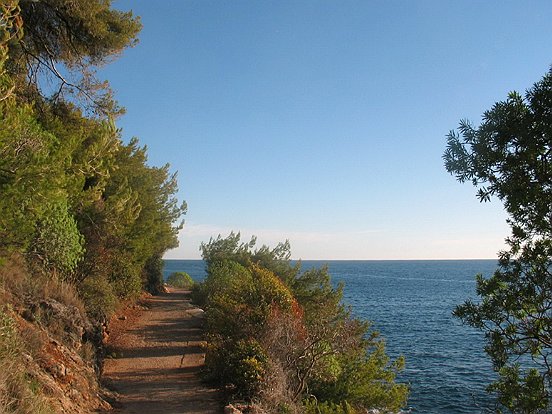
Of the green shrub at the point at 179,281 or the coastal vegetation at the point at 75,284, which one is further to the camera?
the green shrub at the point at 179,281

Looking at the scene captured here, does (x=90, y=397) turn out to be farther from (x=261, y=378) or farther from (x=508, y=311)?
(x=508, y=311)

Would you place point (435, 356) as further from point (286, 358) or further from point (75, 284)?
point (75, 284)

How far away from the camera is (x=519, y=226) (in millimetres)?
6809

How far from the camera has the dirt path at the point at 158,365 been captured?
11469 millimetres

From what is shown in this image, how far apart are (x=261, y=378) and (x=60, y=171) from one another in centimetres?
705

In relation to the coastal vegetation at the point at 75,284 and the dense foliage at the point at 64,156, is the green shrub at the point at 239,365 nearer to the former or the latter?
the coastal vegetation at the point at 75,284

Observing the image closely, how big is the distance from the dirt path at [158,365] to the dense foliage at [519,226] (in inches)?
263

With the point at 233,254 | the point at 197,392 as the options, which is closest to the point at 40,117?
the point at 197,392

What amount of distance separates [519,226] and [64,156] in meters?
9.32

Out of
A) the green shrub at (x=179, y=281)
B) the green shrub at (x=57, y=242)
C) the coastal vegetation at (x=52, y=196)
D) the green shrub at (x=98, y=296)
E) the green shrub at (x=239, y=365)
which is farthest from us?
the green shrub at (x=179, y=281)

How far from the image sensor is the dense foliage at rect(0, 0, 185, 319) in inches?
354

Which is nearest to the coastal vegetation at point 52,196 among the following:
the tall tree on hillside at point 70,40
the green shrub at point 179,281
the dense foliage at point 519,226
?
the tall tree on hillside at point 70,40

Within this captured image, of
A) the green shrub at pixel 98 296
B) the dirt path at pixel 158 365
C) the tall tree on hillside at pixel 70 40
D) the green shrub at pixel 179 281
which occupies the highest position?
the tall tree on hillside at pixel 70 40

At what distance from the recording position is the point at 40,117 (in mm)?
13961
